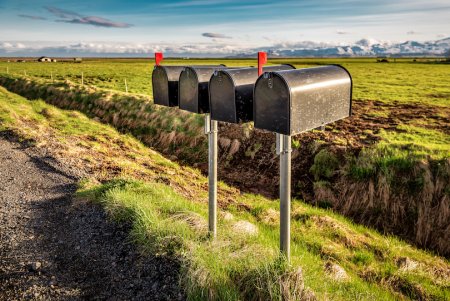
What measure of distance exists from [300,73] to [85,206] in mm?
3842

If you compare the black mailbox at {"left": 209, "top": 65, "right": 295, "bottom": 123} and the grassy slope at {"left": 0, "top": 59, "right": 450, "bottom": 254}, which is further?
the grassy slope at {"left": 0, "top": 59, "right": 450, "bottom": 254}

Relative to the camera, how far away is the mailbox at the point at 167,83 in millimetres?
4996

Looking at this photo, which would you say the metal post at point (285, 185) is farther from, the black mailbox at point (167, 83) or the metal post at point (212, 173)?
the black mailbox at point (167, 83)

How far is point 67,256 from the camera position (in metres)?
4.27

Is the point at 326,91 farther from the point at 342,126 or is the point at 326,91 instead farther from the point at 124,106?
the point at 124,106

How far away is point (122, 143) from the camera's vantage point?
11508 mm

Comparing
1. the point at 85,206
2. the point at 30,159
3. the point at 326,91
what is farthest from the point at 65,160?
the point at 326,91

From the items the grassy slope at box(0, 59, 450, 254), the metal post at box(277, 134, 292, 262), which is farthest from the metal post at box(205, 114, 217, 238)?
the grassy slope at box(0, 59, 450, 254)

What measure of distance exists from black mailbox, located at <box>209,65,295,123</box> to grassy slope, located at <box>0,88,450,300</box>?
141cm

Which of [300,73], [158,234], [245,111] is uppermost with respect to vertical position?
[300,73]

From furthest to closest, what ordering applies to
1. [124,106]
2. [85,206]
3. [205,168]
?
→ [124,106] < [205,168] < [85,206]

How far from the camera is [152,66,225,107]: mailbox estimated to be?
500 cm

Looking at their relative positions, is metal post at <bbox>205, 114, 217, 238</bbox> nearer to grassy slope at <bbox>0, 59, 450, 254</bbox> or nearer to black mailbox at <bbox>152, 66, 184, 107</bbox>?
black mailbox at <bbox>152, 66, 184, 107</bbox>

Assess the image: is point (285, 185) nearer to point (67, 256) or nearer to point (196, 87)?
point (196, 87)
